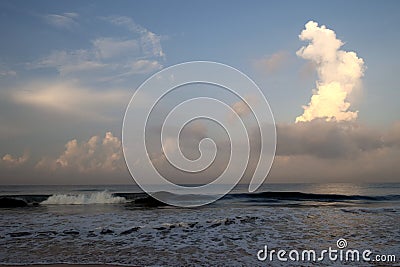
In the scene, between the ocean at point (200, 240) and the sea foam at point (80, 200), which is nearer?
the ocean at point (200, 240)

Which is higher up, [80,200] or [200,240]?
[200,240]

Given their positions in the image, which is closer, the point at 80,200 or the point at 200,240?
the point at 200,240

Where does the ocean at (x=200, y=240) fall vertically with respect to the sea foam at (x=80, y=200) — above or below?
above

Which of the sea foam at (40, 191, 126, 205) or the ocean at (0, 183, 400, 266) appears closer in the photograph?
the ocean at (0, 183, 400, 266)

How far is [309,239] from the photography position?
11.6 m

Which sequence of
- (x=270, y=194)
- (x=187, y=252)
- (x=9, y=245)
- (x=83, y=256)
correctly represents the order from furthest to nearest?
(x=270, y=194) → (x=9, y=245) → (x=187, y=252) → (x=83, y=256)

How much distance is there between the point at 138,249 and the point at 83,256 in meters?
1.65

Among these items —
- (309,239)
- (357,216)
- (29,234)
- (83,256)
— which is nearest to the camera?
(83,256)

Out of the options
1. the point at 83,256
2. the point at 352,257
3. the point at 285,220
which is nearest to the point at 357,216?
the point at 285,220

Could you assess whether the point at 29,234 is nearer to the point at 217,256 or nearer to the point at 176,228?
the point at 176,228

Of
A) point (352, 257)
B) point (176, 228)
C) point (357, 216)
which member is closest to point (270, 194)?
point (357, 216)

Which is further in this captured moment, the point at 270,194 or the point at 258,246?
the point at 270,194

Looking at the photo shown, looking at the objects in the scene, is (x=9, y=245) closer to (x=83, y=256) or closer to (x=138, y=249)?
(x=83, y=256)

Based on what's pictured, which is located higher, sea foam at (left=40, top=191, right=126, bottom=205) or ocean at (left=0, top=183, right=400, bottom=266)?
ocean at (left=0, top=183, right=400, bottom=266)
